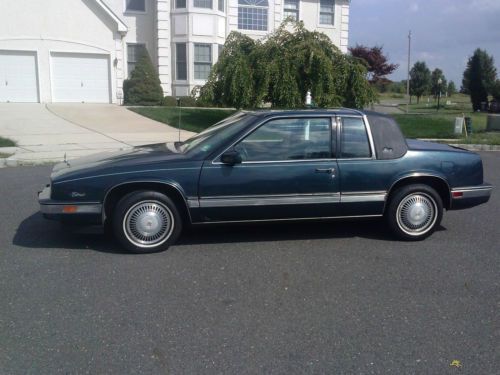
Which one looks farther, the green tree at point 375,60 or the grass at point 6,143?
the green tree at point 375,60

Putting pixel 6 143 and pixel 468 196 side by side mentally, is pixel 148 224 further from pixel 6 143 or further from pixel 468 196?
pixel 6 143

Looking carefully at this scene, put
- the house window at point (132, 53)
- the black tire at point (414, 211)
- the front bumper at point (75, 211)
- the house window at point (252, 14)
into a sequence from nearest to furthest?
the front bumper at point (75, 211) → the black tire at point (414, 211) → the house window at point (132, 53) → the house window at point (252, 14)

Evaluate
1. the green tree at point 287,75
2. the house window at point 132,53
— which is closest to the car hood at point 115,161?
the green tree at point 287,75

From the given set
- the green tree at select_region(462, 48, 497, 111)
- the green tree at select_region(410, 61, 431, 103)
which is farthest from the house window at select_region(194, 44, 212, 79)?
the green tree at select_region(410, 61, 431, 103)

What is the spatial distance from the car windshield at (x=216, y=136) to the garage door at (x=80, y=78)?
61.6ft

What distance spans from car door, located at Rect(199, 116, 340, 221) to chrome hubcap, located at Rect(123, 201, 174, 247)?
40cm

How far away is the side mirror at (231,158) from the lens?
5.49 m

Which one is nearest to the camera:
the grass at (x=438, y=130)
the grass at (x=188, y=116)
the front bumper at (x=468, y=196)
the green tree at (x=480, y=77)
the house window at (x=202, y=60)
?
the front bumper at (x=468, y=196)

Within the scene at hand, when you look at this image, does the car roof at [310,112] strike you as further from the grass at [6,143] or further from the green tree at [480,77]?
the green tree at [480,77]

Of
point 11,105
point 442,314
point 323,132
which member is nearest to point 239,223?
point 323,132

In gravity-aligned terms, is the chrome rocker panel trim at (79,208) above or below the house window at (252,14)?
below

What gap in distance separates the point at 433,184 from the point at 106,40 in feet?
68.2

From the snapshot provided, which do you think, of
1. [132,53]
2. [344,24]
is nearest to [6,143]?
[132,53]

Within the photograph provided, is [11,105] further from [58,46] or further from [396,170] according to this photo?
[396,170]
